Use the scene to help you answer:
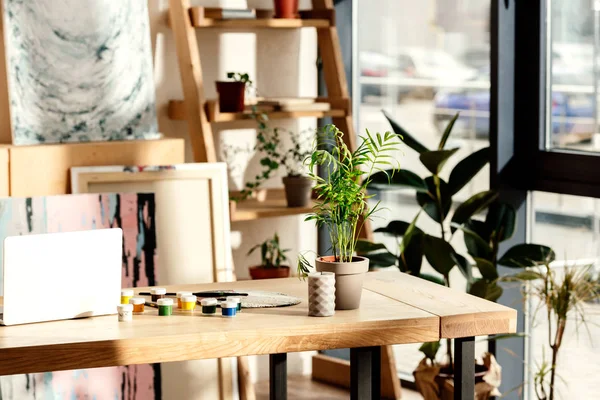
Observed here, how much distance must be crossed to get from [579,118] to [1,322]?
229 centimetres

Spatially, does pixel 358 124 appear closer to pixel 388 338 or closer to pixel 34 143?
pixel 34 143

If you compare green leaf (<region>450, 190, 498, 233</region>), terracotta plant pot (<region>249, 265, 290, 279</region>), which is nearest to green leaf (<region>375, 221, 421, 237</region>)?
green leaf (<region>450, 190, 498, 233</region>)

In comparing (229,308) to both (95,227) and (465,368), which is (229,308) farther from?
(95,227)

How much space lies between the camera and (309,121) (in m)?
4.76

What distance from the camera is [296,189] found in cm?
431

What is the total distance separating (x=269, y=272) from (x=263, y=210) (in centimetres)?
30

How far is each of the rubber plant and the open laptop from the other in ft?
4.96

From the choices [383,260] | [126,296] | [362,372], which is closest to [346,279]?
[362,372]

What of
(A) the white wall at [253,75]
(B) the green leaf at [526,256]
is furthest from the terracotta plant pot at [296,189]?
(B) the green leaf at [526,256]

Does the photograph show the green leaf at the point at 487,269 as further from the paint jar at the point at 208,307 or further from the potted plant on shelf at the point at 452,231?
the paint jar at the point at 208,307

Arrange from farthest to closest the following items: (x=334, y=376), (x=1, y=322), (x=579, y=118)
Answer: (x=334, y=376) < (x=579, y=118) < (x=1, y=322)

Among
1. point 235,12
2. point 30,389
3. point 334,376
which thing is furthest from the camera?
point 334,376

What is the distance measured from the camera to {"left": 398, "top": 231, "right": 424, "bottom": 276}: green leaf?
3807mm

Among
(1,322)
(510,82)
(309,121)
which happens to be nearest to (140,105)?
(309,121)
